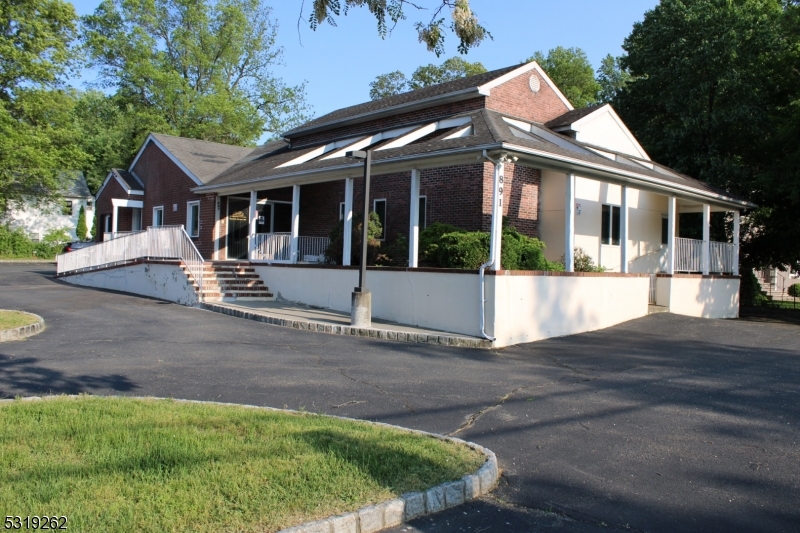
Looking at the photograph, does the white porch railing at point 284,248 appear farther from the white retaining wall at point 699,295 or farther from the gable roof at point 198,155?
the white retaining wall at point 699,295

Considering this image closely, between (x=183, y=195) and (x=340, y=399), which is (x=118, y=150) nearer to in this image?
(x=183, y=195)

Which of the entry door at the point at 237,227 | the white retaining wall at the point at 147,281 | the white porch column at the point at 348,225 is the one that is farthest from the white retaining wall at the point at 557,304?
the entry door at the point at 237,227

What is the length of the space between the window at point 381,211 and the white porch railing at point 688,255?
Answer: 8.58m

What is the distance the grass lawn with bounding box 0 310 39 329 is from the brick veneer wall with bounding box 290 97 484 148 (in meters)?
12.1

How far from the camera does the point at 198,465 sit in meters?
→ 4.70

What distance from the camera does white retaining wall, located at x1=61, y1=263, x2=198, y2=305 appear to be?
18.4 meters

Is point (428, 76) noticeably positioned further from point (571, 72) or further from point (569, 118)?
point (569, 118)

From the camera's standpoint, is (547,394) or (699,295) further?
(699,295)

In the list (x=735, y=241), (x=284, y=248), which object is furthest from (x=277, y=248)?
(x=735, y=241)

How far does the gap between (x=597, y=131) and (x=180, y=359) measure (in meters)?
15.8

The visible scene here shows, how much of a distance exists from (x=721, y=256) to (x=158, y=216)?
73.0ft

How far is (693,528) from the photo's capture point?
14.6 ft

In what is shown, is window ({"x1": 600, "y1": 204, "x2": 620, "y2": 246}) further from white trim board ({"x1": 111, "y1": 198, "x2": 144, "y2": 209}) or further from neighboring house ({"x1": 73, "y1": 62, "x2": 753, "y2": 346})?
white trim board ({"x1": 111, "y1": 198, "x2": 144, "y2": 209})

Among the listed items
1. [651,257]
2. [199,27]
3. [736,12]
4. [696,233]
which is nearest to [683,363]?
[651,257]
